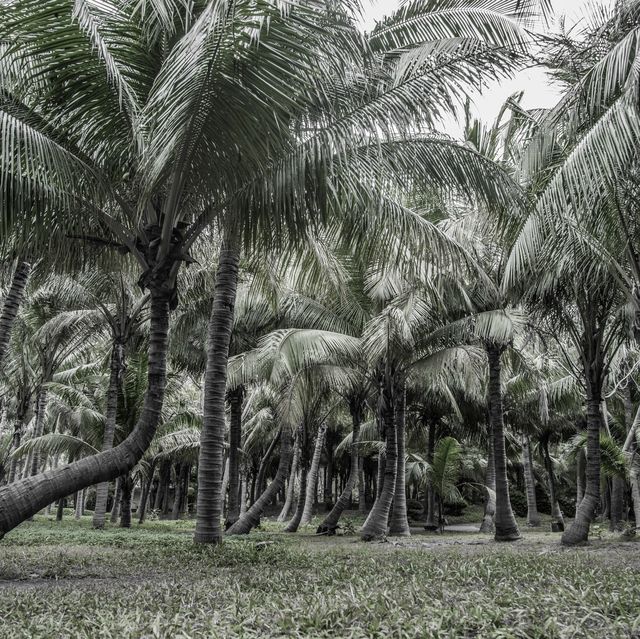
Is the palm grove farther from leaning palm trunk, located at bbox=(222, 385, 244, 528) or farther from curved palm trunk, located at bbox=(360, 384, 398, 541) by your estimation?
leaning palm trunk, located at bbox=(222, 385, 244, 528)

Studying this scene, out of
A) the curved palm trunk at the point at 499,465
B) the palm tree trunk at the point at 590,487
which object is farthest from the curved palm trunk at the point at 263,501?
the palm tree trunk at the point at 590,487

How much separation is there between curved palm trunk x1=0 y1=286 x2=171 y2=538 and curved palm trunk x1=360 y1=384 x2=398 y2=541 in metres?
7.99

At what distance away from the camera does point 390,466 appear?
45.9ft

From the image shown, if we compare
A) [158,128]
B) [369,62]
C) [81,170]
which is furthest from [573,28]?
[81,170]

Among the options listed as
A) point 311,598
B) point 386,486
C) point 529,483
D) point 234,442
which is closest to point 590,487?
point 386,486

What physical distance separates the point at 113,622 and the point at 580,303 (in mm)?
9976

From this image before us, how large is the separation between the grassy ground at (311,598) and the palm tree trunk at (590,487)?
365cm

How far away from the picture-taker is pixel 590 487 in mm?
11492

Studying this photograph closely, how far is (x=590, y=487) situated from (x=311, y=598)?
28.7ft

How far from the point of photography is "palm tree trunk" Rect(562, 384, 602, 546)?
11.2 m

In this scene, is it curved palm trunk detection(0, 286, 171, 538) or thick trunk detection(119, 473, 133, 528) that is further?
thick trunk detection(119, 473, 133, 528)

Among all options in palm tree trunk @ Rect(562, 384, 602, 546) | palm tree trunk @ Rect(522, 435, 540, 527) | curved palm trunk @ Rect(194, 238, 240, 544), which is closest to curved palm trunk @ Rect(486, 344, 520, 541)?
palm tree trunk @ Rect(562, 384, 602, 546)

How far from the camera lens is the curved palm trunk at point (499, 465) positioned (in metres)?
13.3

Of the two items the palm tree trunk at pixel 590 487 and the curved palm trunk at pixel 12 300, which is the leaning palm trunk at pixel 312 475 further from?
the curved palm trunk at pixel 12 300
